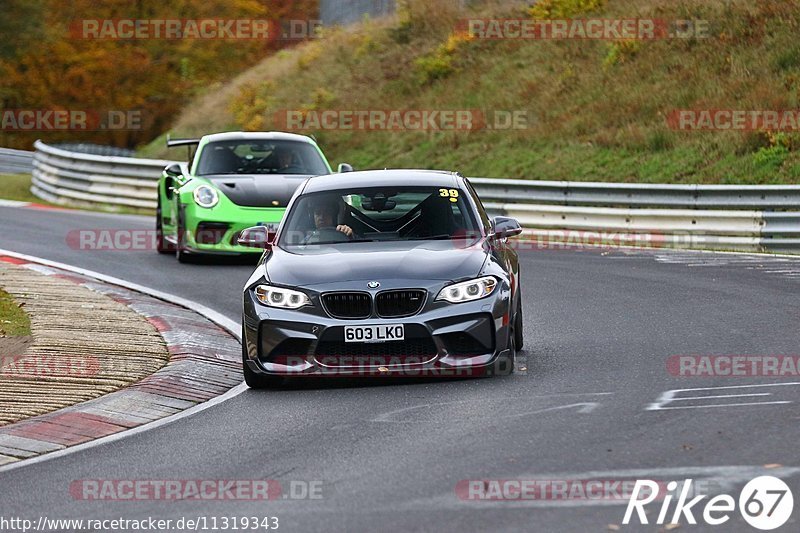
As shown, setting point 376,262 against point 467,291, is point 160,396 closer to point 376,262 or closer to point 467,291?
point 376,262

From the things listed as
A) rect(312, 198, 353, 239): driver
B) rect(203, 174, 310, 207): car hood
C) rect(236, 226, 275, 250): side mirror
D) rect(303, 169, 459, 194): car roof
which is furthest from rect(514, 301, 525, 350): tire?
rect(203, 174, 310, 207): car hood

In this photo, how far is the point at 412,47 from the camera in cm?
3716

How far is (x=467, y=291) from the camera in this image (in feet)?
31.7

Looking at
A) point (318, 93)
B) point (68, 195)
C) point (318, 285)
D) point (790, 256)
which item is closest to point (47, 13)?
point (318, 93)

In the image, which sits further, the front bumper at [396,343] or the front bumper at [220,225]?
the front bumper at [220,225]

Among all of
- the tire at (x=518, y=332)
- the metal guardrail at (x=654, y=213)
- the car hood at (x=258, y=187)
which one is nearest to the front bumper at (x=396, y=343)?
the tire at (x=518, y=332)

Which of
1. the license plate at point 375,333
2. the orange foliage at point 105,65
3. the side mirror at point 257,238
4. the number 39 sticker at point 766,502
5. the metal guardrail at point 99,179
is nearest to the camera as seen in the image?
the number 39 sticker at point 766,502

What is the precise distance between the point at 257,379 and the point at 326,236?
1429mm

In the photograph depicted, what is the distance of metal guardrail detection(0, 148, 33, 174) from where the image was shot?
123ft

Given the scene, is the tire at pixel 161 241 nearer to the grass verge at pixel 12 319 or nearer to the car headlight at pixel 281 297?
the grass verge at pixel 12 319

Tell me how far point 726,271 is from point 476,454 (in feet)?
31.1

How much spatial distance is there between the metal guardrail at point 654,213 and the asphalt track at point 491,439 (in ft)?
23.3

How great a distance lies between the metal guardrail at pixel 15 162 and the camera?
123 feet

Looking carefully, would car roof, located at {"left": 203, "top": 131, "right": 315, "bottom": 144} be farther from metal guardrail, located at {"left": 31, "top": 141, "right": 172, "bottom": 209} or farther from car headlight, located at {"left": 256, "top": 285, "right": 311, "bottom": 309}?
car headlight, located at {"left": 256, "top": 285, "right": 311, "bottom": 309}
